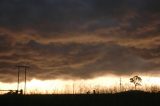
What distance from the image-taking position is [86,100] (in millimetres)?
26500

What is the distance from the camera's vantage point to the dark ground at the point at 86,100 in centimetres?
2584

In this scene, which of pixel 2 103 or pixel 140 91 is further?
pixel 140 91

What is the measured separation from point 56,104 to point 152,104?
6.89m

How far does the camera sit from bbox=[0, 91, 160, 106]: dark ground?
25.8m

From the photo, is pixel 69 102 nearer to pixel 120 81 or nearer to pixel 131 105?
pixel 131 105

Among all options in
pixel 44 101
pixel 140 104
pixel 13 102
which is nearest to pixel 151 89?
pixel 140 104

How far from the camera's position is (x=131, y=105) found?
1000 inches

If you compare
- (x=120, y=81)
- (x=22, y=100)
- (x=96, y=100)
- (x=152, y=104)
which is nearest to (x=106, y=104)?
(x=96, y=100)

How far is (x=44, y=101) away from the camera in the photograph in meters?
26.6

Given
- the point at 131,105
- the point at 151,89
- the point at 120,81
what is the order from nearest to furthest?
the point at 131,105 → the point at 151,89 → the point at 120,81

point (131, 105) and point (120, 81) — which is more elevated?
point (120, 81)

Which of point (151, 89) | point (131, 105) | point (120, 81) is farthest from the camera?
point (120, 81)

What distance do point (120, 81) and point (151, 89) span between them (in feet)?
12.4

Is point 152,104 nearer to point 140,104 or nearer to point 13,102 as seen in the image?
point 140,104
